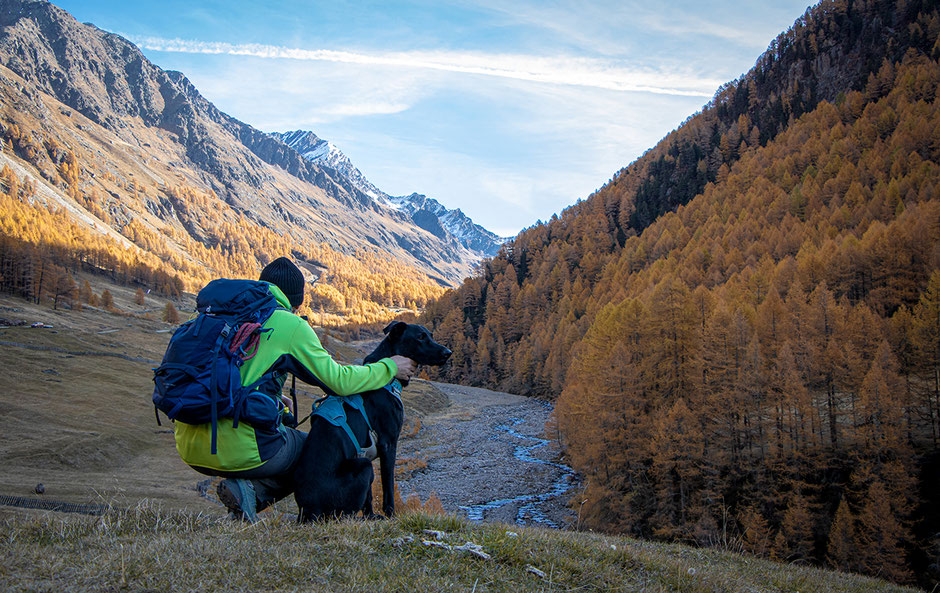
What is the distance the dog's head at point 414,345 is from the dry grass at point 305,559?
173cm

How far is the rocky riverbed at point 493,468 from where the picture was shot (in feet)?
98.6

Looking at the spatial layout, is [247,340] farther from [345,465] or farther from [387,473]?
[387,473]

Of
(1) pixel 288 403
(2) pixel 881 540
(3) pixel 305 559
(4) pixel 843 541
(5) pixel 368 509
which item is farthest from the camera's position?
(4) pixel 843 541

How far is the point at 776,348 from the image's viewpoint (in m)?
34.2

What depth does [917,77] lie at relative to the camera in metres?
94.3

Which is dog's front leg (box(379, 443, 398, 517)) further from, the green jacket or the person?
the green jacket

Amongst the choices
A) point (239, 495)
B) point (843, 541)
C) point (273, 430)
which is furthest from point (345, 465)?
point (843, 541)

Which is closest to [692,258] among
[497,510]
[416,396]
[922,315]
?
[922,315]

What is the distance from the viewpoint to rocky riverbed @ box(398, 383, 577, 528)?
30047mm

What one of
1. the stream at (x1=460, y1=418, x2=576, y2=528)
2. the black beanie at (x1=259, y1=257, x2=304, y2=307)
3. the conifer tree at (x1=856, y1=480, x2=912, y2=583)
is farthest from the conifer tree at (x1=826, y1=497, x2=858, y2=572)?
the black beanie at (x1=259, y1=257, x2=304, y2=307)

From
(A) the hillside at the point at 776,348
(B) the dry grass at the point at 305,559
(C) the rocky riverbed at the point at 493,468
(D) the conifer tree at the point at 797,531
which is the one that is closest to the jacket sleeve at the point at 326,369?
(B) the dry grass at the point at 305,559

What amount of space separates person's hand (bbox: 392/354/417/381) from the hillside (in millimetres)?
20175

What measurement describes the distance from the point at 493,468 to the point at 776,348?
22510 mm

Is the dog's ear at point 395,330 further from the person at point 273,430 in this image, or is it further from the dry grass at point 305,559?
the dry grass at point 305,559
